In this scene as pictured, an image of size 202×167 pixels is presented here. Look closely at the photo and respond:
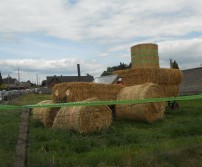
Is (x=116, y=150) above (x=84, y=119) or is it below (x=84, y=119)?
below

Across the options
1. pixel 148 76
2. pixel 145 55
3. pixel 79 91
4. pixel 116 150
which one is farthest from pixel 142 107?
pixel 116 150

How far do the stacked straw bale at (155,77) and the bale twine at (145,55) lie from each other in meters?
0.79

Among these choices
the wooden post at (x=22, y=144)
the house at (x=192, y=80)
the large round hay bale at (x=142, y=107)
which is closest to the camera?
the wooden post at (x=22, y=144)

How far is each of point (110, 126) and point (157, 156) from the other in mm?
4239

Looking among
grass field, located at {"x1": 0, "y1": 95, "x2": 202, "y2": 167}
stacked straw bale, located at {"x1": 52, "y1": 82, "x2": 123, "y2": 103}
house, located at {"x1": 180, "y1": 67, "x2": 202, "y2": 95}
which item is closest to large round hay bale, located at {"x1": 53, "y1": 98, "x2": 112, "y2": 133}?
grass field, located at {"x1": 0, "y1": 95, "x2": 202, "y2": 167}

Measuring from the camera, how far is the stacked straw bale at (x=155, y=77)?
599 inches

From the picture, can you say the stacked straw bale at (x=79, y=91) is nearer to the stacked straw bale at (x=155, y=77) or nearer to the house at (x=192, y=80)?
the stacked straw bale at (x=155, y=77)

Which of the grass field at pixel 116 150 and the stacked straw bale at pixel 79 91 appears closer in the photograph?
the grass field at pixel 116 150

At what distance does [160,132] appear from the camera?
30.6 feet

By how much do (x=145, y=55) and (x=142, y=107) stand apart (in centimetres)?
446

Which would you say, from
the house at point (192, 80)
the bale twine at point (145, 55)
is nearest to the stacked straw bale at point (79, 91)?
the bale twine at point (145, 55)

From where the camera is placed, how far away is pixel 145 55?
16000mm

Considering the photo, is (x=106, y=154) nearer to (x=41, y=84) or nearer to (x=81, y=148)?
(x=81, y=148)

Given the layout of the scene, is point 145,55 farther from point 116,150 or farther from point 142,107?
point 116,150
